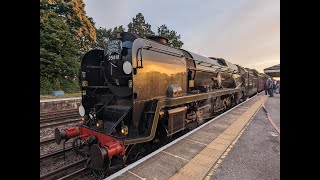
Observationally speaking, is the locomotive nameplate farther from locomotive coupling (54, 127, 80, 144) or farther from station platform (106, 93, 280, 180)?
station platform (106, 93, 280, 180)

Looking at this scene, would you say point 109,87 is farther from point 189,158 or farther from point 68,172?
point 189,158

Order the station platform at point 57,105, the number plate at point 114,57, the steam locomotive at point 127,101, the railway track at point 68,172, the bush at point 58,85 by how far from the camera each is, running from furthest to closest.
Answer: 1. the bush at point 58,85
2. the station platform at point 57,105
3. the number plate at point 114,57
4. the railway track at point 68,172
5. the steam locomotive at point 127,101

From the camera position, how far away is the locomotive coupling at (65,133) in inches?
216

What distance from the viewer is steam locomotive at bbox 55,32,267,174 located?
15.7 ft

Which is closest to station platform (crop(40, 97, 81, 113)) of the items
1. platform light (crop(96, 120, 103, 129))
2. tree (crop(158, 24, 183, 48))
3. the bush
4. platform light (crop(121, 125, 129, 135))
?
the bush

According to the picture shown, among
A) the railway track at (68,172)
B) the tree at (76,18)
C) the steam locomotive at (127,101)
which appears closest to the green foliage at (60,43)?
the tree at (76,18)

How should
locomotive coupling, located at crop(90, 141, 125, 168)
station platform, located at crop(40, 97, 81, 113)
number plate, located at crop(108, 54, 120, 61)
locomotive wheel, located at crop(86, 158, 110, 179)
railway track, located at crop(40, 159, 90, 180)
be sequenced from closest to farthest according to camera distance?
locomotive coupling, located at crop(90, 141, 125, 168) < locomotive wheel, located at crop(86, 158, 110, 179) < railway track, located at crop(40, 159, 90, 180) < number plate, located at crop(108, 54, 120, 61) < station platform, located at crop(40, 97, 81, 113)

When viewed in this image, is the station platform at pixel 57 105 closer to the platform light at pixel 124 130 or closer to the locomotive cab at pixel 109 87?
the locomotive cab at pixel 109 87

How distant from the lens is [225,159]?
4949 millimetres

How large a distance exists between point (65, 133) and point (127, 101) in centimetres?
198

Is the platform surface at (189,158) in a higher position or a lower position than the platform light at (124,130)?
lower
